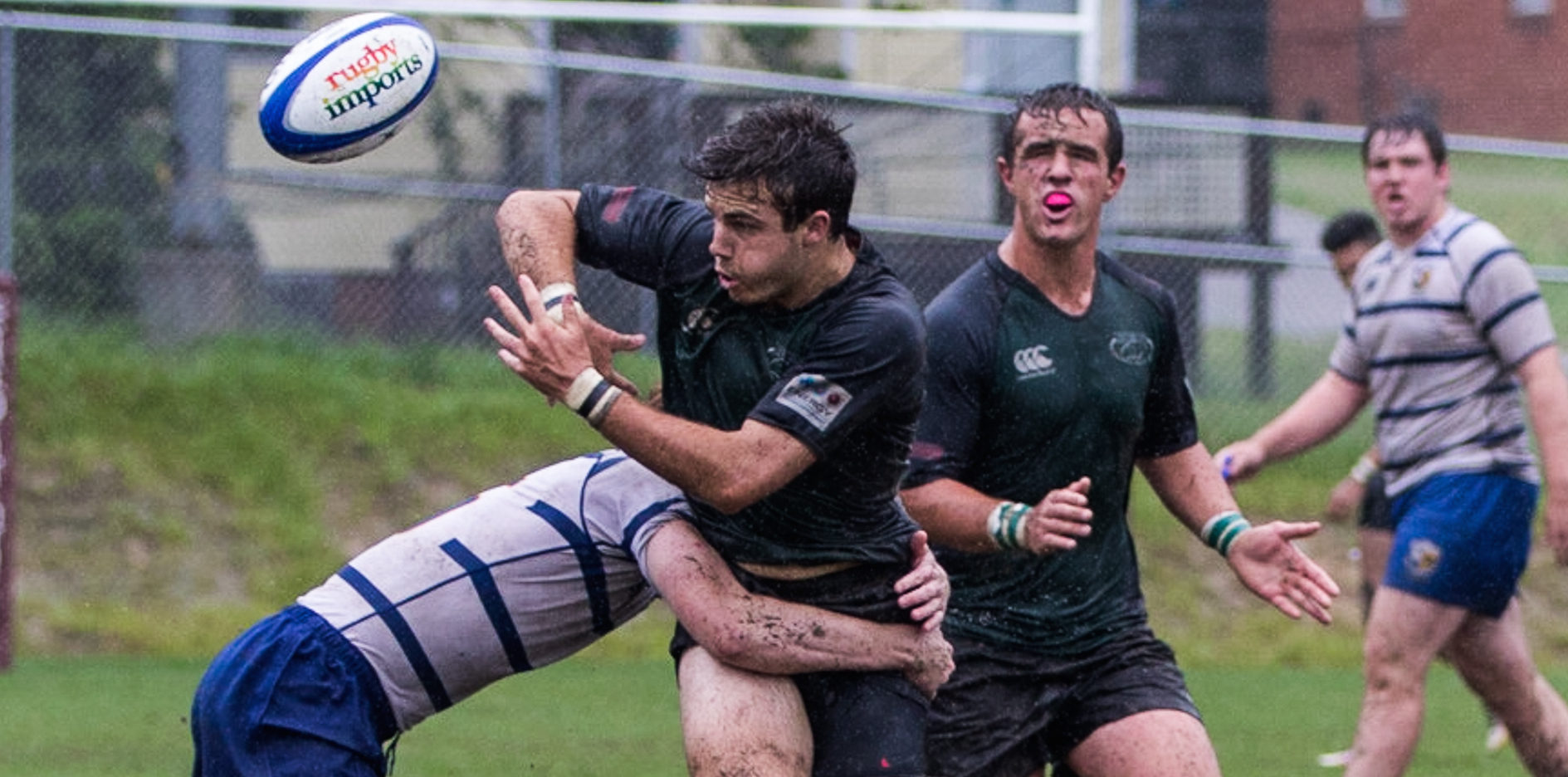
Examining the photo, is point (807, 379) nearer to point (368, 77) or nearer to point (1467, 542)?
point (368, 77)

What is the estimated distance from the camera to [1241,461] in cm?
663

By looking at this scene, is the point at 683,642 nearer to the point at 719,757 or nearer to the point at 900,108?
the point at 719,757

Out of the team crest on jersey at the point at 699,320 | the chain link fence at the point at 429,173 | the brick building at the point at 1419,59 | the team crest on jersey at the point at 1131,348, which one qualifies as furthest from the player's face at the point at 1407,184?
the brick building at the point at 1419,59

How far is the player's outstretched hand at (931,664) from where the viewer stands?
455cm

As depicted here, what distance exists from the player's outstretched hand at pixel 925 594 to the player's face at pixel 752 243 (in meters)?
0.60

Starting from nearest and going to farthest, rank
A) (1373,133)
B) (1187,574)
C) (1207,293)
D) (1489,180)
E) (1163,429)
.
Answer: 1. (1163,429)
2. (1373,133)
3. (1187,574)
4. (1207,293)
5. (1489,180)

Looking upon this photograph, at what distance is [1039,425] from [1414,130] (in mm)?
2458

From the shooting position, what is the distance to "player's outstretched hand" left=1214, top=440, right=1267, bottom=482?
6.62 meters

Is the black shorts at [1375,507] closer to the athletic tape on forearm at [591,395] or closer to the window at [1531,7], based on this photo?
the athletic tape on forearm at [591,395]

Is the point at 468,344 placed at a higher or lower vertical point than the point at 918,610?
lower

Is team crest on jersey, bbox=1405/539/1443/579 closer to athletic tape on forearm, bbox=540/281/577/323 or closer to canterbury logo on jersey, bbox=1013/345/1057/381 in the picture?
canterbury logo on jersey, bbox=1013/345/1057/381

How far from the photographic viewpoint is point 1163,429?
17.9 feet

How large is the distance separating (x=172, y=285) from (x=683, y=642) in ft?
29.8

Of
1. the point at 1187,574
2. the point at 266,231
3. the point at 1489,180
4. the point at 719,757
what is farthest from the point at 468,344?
the point at 719,757
